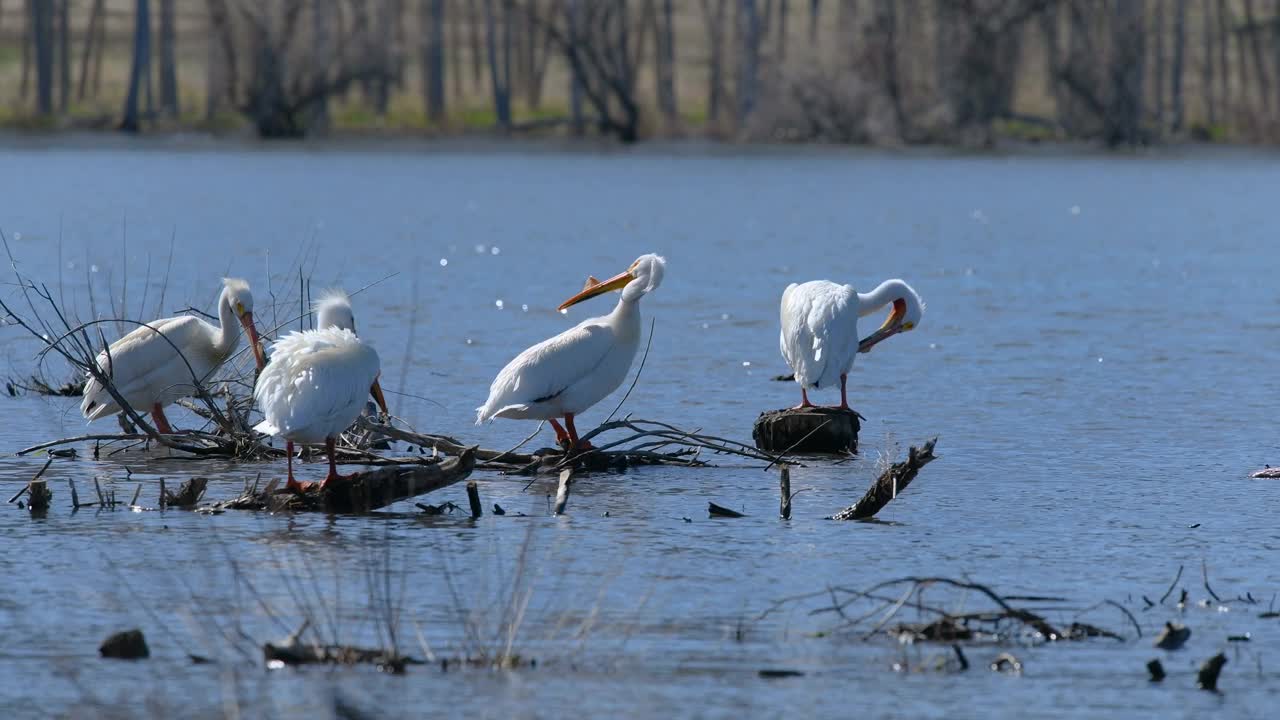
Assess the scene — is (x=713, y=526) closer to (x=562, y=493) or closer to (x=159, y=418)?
(x=562, y=493)

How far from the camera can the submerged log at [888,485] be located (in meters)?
8.45

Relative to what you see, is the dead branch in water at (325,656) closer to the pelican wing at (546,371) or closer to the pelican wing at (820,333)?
the pelican wing at (546,371)

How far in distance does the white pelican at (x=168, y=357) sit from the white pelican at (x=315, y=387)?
1.27 meters

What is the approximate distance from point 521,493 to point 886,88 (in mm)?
50412

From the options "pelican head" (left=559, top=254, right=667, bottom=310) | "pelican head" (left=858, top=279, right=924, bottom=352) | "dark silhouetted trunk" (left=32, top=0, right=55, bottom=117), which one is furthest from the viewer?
"dark silhouetted trunk" (left=32, top=0, right=55, bottom=117)

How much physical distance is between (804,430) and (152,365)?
134 inches

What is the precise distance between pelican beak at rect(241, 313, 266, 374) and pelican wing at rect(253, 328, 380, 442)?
1099 millimetres

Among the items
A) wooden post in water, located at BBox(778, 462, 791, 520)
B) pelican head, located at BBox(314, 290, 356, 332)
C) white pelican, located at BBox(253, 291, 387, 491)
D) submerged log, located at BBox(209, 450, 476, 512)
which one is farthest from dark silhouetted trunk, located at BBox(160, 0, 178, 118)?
wooden post in water, located at BBox(778, 462, 791, 520)

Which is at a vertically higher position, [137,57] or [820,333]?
[137,57]

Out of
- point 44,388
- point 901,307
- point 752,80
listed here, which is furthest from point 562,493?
point 752,80

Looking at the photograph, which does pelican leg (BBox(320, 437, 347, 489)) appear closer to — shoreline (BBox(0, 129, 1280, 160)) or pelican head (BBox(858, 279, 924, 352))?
pelican head (BBox(858, 279, 924, 352))

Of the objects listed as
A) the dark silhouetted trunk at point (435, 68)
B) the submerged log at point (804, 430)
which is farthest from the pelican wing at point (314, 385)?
the dark silhouetted trunk at point (435, 68)

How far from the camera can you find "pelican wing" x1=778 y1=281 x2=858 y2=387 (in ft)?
38.6

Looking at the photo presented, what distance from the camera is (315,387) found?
8961 millimetres
